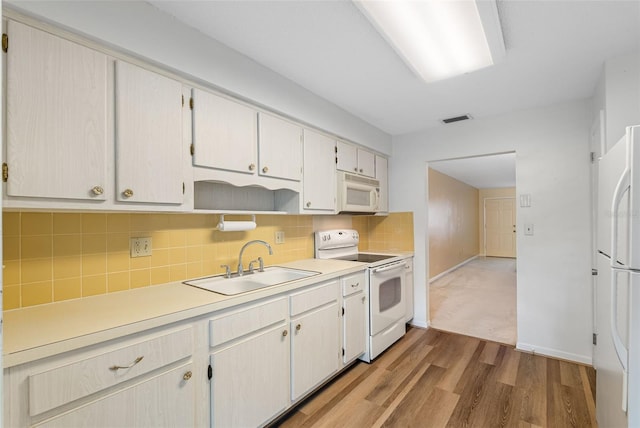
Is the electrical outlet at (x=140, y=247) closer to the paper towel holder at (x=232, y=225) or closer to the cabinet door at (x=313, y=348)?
the paper towel holder at (x=232, y=225)

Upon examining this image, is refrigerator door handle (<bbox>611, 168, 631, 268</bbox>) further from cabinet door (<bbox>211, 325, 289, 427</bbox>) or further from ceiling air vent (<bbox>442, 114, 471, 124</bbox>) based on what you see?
ceiling air vent (<bbox>442, 114, 471, 124</bbox>)

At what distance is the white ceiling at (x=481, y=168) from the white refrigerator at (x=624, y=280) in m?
3.23

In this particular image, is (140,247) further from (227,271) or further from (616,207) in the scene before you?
(616,207)

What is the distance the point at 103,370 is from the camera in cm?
117

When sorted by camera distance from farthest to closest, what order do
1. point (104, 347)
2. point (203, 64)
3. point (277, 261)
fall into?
point (277, 261) → point (203, 64) → point (104, 347)

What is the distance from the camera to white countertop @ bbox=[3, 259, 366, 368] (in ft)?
3.47

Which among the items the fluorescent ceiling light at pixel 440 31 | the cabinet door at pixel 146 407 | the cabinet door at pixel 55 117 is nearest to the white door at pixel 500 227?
the fluorescent ceiling light at pixel 440 31

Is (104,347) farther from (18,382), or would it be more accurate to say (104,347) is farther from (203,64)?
(203,64)

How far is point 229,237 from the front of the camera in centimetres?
227

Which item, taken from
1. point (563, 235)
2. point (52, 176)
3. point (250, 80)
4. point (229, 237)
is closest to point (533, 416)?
point (563, 235)

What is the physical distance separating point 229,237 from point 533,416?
2341 mm

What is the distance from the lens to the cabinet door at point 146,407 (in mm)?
1134

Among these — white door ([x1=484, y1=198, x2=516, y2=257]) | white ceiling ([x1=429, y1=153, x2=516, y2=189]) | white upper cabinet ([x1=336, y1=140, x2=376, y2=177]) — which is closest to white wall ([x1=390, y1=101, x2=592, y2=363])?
white upper cabinet ([x1=336, y1=140, x2=376, y2=177])

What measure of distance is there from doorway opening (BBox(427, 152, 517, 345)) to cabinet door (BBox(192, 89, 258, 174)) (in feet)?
7.76
